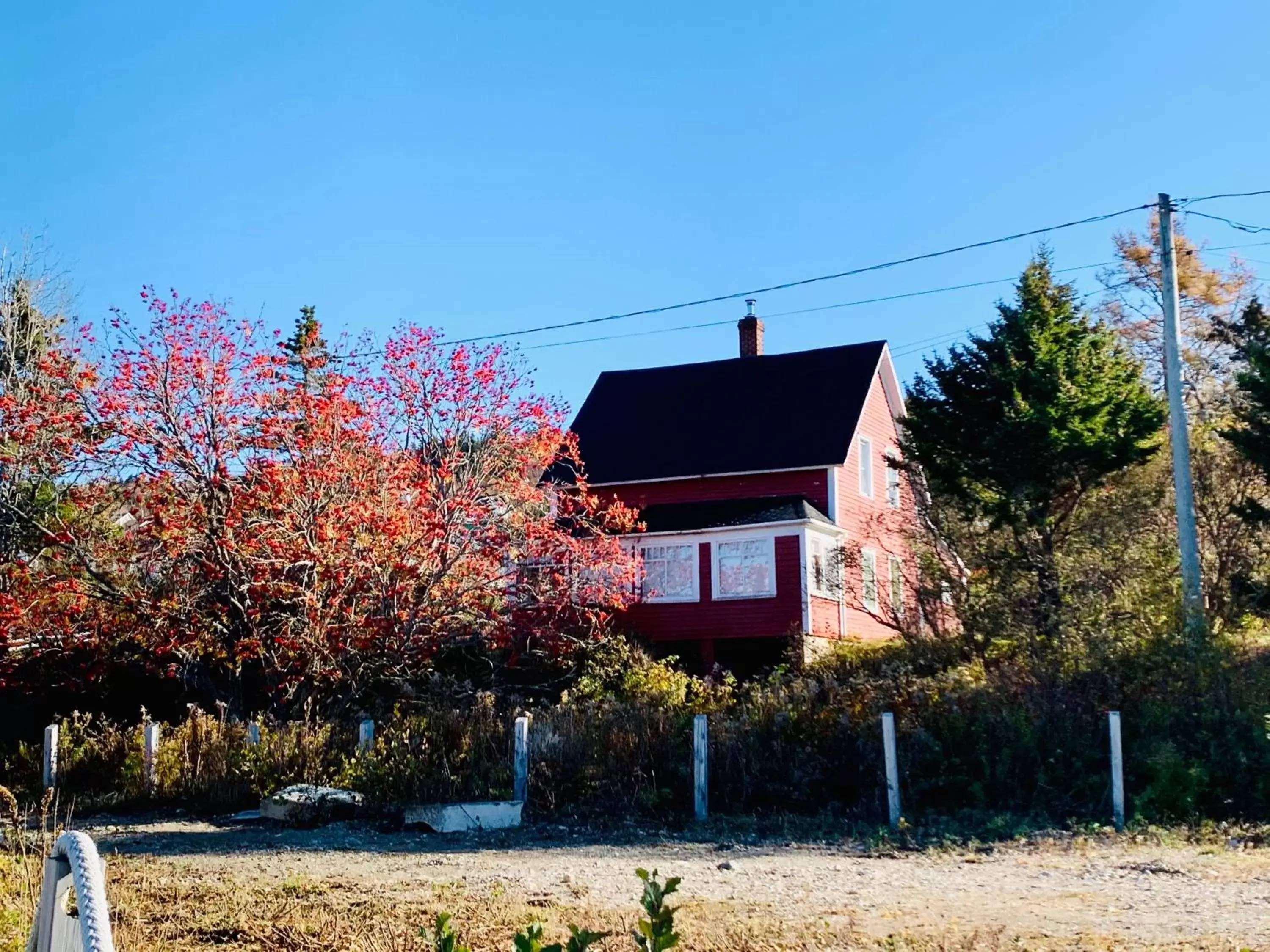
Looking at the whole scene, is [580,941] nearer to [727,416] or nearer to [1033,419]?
[1033,419]

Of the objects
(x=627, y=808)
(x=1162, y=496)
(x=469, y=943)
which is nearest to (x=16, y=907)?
(x=469, y=943)

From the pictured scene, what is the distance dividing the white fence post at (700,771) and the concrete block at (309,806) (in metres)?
3.82

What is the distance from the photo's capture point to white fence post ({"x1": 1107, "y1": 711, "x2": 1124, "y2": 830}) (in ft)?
44.6

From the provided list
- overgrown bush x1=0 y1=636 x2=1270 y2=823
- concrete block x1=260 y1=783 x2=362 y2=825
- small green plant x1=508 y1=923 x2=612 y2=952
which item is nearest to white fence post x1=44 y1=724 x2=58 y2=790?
overgrown bush x1=0 y1=636 x2=1270 y2=823

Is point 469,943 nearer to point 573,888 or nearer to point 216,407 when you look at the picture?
point 573,888

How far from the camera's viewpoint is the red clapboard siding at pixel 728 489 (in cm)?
2967

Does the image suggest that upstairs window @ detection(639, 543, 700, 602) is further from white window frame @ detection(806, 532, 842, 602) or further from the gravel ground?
the gravel ground

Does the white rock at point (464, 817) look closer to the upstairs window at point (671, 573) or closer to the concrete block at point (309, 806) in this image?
the concrete block at point (309, 806)

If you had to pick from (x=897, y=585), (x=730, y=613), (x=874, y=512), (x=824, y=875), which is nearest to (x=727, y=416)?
(x=874, y=512)

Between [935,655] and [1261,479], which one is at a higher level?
[1261,479]

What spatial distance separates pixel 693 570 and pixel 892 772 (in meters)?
15.1

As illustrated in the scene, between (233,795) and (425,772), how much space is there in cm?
266

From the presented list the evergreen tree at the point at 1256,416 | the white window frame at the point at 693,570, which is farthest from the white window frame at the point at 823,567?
the evergreen tree at the point at 1256,416

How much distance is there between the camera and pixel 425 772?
1580 cm
